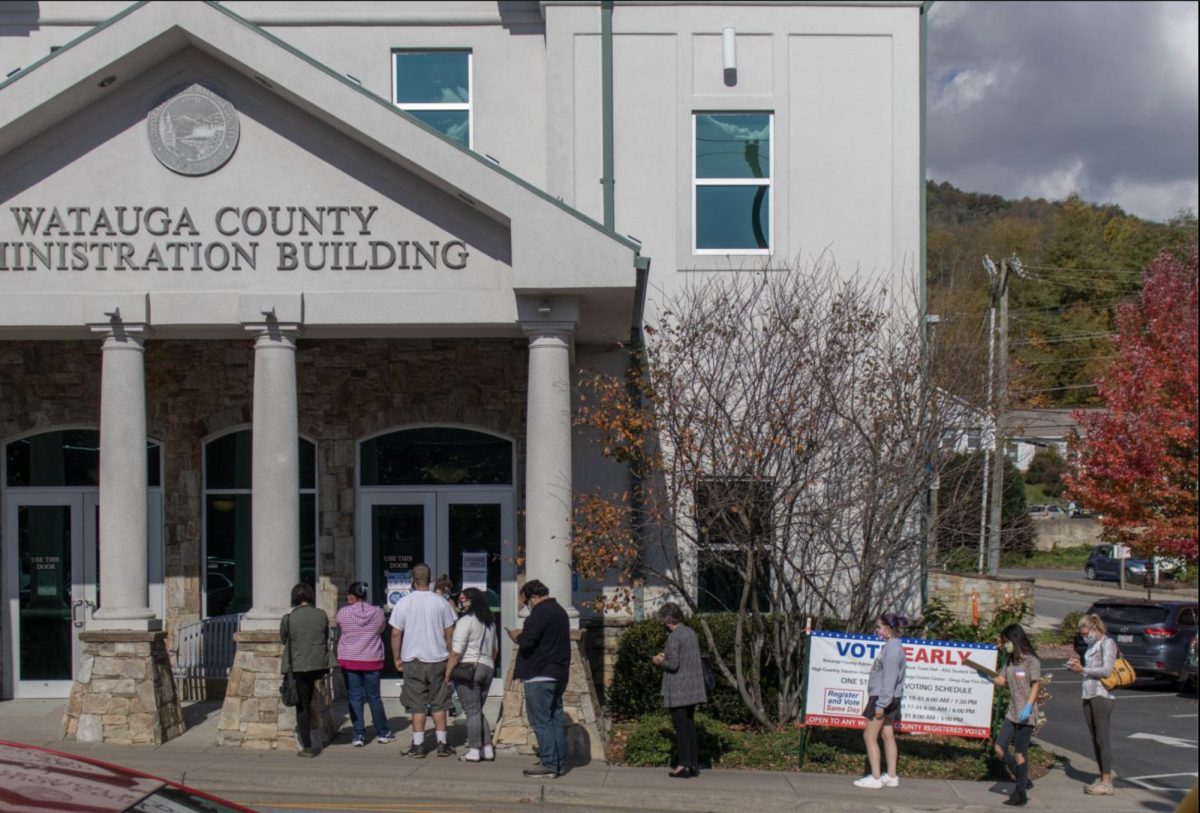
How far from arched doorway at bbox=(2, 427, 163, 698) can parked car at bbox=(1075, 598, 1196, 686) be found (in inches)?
672

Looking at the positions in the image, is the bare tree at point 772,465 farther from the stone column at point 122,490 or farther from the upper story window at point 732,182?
the stone column at point 122,490

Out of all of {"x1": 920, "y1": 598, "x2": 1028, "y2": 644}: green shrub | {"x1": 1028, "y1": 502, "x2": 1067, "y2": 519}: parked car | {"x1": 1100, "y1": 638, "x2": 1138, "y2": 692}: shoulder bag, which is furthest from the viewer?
{"x1": 1028, "y1": 502, "x2": 1067, "y2": 519}: parked car

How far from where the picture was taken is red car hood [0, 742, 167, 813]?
13.3 ft

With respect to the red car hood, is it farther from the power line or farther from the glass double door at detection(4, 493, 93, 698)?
the power line

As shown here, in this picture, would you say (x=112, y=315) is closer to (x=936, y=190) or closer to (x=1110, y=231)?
(x=1110, y=231)

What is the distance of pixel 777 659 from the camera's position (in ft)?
47.0

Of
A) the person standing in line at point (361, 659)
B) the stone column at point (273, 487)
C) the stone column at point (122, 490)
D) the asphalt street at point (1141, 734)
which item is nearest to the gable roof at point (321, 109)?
the stone column at point (273, 487)

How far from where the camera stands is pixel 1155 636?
79.6ft

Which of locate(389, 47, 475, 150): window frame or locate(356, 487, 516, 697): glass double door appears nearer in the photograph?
locate(356, 487, 516, 697): glass double door

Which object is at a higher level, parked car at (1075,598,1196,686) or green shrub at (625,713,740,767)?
green shrub at (625,713,740,767)

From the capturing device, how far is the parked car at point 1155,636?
23859mm

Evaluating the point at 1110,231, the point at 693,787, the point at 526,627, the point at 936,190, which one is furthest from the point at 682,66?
the point at 936,190

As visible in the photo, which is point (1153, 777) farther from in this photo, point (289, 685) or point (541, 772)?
point (289, 685)

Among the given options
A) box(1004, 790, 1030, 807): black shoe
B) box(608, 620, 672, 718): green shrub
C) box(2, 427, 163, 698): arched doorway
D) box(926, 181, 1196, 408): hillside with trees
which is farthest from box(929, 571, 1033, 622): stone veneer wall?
box(2, 427, 163, 698): arched doorway
